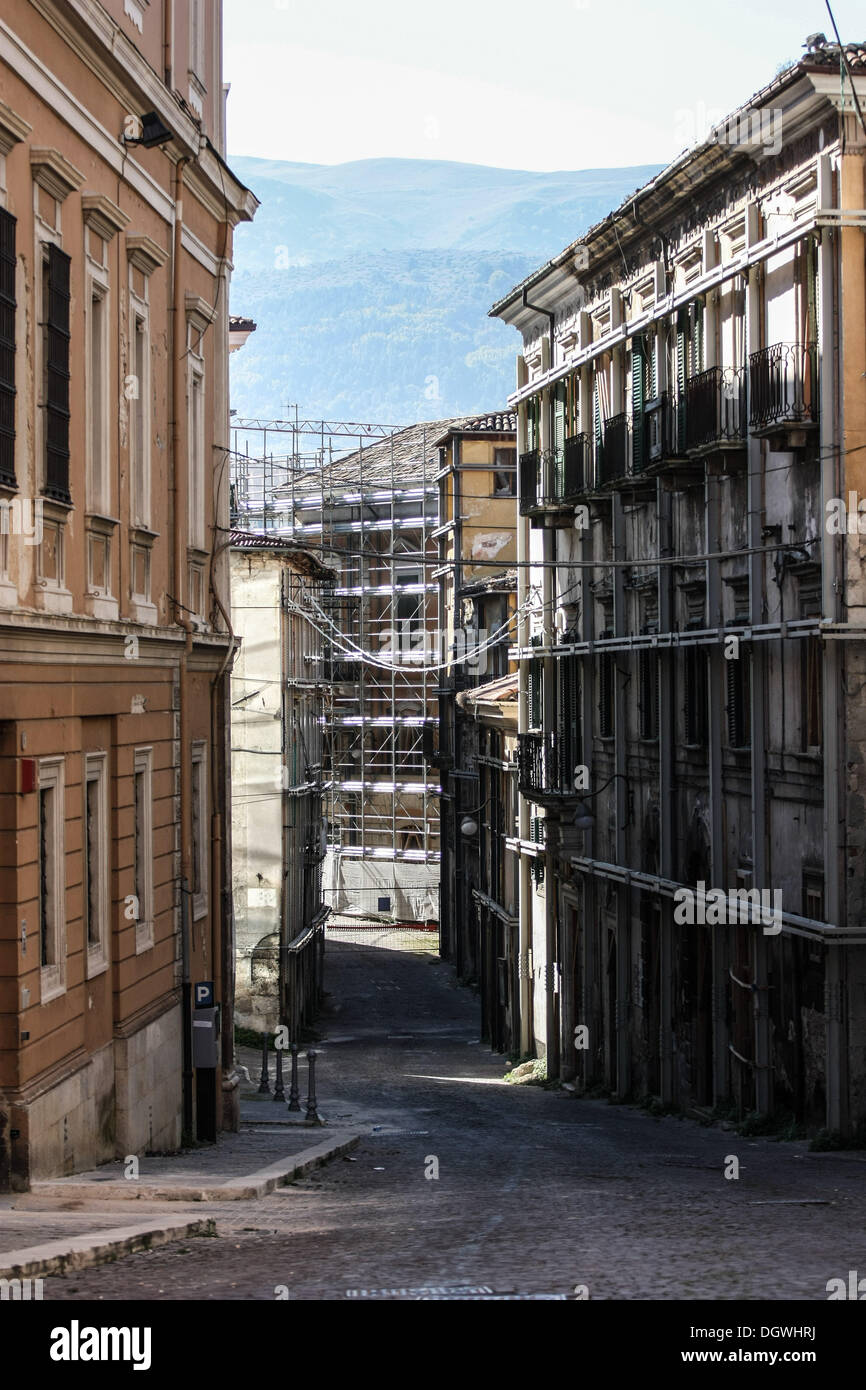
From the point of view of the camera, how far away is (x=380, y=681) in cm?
5881

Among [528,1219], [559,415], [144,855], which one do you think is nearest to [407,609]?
[559,415]

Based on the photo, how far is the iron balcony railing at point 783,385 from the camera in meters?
18.0

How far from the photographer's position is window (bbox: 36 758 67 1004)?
1280cm

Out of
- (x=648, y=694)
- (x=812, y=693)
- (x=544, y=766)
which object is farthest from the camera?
(x=544, y=766)

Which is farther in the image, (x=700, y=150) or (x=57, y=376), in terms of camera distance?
(x=700, y=150)

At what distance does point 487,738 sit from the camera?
136 feet

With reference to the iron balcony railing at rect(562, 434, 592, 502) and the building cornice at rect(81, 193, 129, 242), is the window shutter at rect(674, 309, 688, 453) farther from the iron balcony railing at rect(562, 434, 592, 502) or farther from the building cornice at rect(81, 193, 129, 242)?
the building cornice at rect(81, 193, 129, 242)

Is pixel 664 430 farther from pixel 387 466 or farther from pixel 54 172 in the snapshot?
pixel 387 466

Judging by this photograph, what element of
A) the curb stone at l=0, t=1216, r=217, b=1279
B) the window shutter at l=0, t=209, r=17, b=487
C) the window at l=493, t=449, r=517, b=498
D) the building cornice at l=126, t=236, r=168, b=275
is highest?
the window at l=493, t=449, r=517, b=498

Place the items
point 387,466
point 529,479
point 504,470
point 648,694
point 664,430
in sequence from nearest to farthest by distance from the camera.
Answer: point 664,430, point 648,694, point 529,479, point 504,470, point 387,466

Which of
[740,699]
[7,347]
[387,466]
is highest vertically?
[387,466]

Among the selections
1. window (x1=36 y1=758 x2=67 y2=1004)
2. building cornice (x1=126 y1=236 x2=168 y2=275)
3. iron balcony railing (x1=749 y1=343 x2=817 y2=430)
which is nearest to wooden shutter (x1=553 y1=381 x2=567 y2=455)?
iron balcony railing (x1=749 y1=343 x2=817 y2=430)

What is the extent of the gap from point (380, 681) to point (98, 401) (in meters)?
44.4

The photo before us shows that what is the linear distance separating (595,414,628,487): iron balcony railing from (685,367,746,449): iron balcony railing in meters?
3.30
